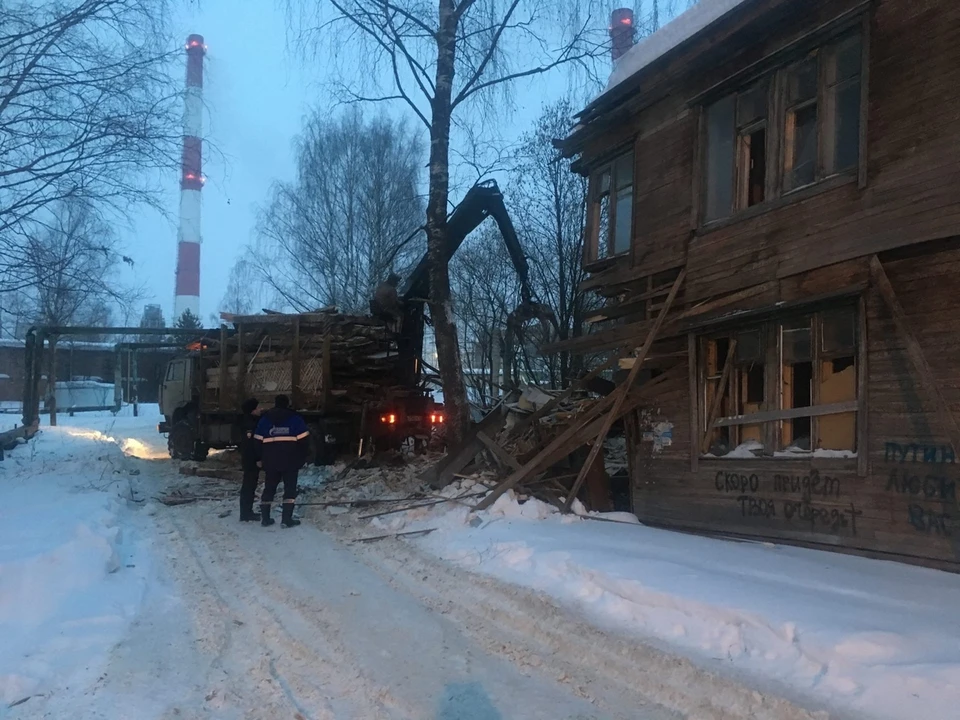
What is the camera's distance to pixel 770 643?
500 cm

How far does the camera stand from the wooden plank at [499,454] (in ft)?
35.6

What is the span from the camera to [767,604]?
5.53 metres

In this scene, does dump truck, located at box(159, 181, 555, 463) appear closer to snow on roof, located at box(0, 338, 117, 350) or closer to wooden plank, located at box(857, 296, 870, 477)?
wooden plank, located at box(857, 296, 870, 477)

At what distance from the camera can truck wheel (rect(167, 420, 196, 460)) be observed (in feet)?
60.6

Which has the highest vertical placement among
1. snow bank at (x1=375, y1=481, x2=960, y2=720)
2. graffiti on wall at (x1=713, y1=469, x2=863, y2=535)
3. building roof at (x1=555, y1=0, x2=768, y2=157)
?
building roof at (x1=555, y1=0, x2=768, y2=157)

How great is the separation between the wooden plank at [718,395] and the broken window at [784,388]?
0.5 inches

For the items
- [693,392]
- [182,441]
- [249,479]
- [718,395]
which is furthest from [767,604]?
[182,441]

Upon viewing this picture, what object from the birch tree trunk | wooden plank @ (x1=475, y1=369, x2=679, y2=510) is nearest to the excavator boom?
the birch tree trunk

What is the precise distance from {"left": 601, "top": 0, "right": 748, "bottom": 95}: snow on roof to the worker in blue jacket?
6.99 meters

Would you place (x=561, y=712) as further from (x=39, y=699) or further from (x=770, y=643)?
(x=39, y=699)

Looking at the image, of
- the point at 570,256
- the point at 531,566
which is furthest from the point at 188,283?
the point at 531,566

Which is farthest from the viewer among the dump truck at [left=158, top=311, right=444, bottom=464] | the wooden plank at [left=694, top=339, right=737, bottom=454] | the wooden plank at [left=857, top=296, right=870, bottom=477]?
the dump truck at [left=158, top=311, right=444, bottom=464]

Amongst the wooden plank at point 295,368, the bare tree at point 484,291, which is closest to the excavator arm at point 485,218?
the wooden plank at point 295,368

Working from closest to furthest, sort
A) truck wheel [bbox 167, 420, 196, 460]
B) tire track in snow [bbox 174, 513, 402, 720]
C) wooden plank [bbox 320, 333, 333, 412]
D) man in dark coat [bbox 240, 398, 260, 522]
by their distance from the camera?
tire track in snow [bbox 174, 513, 402, 720], man in dark coat [bbox 240, 398, 260, 522], wooden plank [bbox 320, 333, 333, 412], truck wheel [bbox 167, 420, 196, 460]
